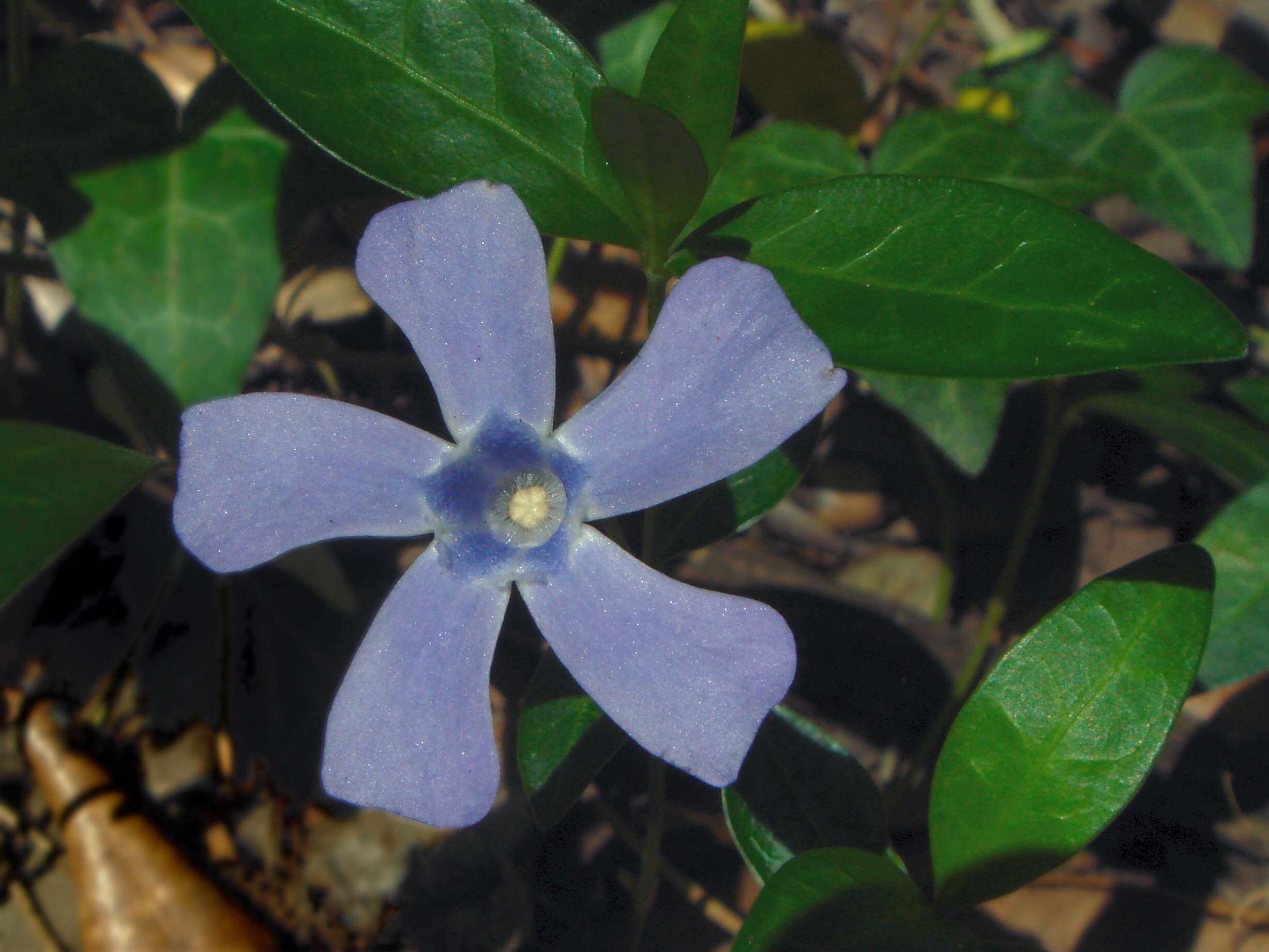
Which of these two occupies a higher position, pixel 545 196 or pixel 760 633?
pixel 545 196

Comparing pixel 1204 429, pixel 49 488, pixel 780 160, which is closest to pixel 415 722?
pixel 49 488

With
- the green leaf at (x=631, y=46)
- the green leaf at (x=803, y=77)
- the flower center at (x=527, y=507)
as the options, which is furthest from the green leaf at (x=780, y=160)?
the flower center at (x=527, y=507)

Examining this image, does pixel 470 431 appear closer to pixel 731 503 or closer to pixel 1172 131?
pixel 731 503

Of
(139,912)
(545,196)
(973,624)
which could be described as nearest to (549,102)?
(545,196)

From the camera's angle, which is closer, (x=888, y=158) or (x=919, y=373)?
(x=919, y=373)

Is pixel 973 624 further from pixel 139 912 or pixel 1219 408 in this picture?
pixel 139 912

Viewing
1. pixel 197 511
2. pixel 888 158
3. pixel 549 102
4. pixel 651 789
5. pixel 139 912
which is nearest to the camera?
pixel 197 511
